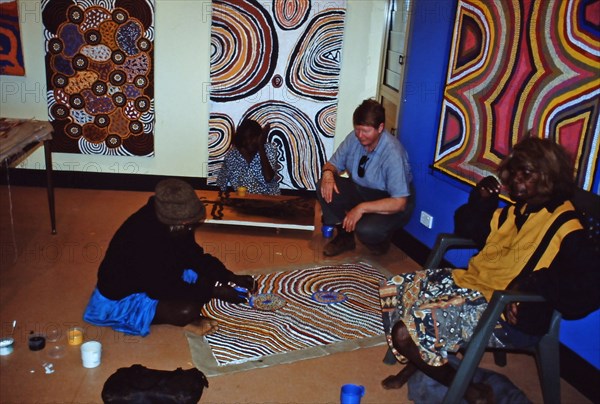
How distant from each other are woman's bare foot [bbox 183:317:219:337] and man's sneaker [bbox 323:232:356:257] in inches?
53.4

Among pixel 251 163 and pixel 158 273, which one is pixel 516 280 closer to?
pixel 158 273

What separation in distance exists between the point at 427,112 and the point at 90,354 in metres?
2.81

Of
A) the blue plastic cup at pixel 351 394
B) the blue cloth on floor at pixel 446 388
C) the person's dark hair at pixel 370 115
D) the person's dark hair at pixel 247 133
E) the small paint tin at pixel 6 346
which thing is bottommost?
the small paint tin at pixel 6 346

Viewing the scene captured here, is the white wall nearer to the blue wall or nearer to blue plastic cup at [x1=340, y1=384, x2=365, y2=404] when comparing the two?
the blue wall

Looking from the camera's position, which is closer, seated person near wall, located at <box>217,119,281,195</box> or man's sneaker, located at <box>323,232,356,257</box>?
man's sneaker, located at <box>323,232,356,257</box>

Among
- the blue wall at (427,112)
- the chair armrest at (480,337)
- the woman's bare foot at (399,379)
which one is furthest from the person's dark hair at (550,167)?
the blue wall at (427,112)

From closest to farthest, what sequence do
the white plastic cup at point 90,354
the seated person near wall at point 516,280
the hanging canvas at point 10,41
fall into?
the seated person near wall at point 516,280
the white plastic cup at point 90,354
the hanging canvas at point 10,41

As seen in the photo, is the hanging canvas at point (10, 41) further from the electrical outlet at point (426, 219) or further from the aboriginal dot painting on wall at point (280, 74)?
the electrical outlet at point (426, 219)

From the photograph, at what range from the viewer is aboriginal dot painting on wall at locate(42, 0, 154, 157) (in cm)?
527

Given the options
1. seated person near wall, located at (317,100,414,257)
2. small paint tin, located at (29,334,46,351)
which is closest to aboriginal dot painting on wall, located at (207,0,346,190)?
seated person near wall, located at (317,100,414,257)

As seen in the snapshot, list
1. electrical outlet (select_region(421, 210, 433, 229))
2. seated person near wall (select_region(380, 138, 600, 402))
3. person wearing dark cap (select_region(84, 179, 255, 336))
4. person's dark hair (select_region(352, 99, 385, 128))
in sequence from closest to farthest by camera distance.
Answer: seated person near wall (select_region(380, 138, 600, 402))
person wearing dark cap (select_region(84, 179, 255, 336))
person's dark hair (select_region(352, 99, 385, 128))
electrical outlet (select_region(421, 210, 433, 229))

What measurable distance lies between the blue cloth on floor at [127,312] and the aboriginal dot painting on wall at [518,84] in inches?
84.5

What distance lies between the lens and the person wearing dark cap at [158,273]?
311cm

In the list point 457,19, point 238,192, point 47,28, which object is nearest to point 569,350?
point 457,19
